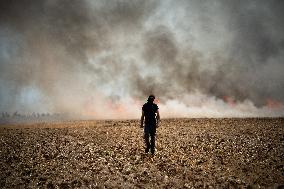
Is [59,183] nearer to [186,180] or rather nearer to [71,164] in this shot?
[71,164]

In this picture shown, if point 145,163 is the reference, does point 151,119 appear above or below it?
above

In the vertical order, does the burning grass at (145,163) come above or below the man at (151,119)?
below

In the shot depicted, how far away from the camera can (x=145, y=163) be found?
13.6 metres

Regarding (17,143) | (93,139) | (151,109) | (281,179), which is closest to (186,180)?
(281,179)

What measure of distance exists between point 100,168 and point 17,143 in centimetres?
849

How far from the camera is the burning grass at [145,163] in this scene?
1132 cm

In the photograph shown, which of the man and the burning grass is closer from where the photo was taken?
the burning grass

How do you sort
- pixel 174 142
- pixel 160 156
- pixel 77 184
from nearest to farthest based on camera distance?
pixel 77 184 → pixel 160 156 → pixel 174 142

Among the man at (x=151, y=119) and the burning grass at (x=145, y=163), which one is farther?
the man at (x=151, y=119)

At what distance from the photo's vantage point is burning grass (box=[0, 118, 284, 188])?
37.1 feet

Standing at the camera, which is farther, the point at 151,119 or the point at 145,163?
the point at 151,119

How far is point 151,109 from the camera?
15.0 m

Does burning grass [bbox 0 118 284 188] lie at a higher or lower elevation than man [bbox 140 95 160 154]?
lower

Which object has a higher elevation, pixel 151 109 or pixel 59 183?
pixel 151 109
